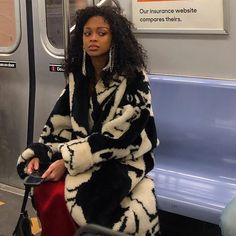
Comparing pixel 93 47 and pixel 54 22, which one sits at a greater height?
pixel 54 22

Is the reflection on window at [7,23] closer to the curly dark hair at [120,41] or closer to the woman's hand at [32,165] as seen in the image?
the curly dark hair at [120,41]

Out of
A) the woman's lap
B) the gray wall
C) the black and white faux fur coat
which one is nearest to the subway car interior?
the gray wall

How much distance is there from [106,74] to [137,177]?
1.80ft

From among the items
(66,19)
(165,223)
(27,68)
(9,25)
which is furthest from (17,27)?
(165,223)

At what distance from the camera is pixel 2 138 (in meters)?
3.98

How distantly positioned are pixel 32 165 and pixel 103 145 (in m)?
0.41

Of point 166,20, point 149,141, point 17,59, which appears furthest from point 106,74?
point 17,59

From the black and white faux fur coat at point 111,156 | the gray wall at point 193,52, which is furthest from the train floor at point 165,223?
the gray wall at point 193,52

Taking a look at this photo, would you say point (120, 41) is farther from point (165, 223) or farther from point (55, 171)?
point (165, 223)

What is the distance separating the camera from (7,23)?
370 cm

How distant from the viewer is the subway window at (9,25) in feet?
11.8

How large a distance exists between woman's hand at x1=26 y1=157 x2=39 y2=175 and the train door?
1107 millimetres

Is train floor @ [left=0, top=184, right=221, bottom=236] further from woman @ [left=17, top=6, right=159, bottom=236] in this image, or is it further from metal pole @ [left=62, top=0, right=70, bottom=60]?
metal pole @ [left=62, top=0, right=70, bottom=60]

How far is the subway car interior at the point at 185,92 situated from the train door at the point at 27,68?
0.04 feet
